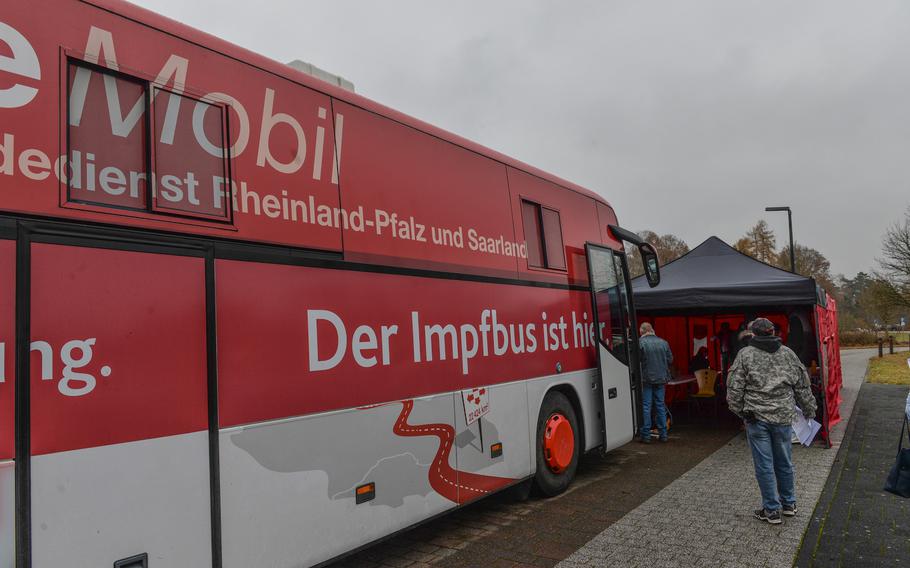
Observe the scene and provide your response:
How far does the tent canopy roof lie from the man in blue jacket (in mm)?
837

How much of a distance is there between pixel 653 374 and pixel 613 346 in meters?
2.26

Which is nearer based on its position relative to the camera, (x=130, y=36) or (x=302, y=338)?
(x=130, y=36)

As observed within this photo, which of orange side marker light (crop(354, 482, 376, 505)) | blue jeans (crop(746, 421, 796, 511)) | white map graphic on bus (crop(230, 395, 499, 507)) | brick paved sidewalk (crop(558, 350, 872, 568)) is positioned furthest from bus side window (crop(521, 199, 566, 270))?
orange side marker light (crop(354, 482, 376, 505))

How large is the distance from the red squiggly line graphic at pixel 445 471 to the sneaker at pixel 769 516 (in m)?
2.58

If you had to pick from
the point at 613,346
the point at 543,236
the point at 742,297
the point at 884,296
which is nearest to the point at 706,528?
the point at 613,346

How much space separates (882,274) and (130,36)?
3625cm

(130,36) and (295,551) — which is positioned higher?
(130,36)

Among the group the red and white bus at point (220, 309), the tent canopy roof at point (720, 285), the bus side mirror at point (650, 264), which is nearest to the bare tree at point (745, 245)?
the tent canopy roof at point (720, 285)

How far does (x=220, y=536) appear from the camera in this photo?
309 cm

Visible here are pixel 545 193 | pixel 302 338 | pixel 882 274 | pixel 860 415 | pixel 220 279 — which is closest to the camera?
pixel 220 279

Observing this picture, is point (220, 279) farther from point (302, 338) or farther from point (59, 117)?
point (59, 117)

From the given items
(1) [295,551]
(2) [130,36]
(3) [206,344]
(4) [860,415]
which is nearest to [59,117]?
(2) [130,36]

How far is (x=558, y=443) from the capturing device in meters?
6.20

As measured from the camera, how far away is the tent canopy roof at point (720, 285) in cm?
888
